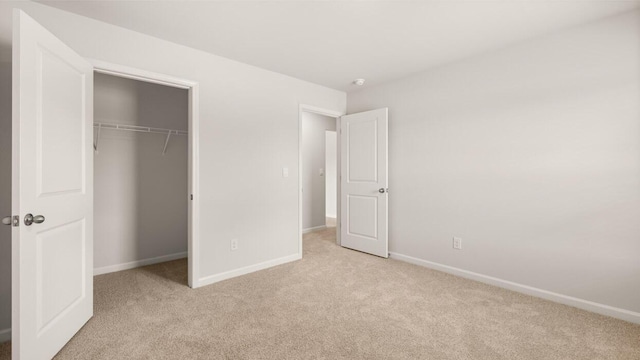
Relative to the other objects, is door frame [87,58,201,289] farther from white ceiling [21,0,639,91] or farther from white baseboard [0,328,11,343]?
white baseboard [0,328,11,343]

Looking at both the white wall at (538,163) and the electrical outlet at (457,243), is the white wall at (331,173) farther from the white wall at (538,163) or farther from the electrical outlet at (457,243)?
the electrical outlet at (457,243)

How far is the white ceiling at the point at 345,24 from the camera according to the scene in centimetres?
207

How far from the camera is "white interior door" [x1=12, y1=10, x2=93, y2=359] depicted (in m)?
Result: 1.48

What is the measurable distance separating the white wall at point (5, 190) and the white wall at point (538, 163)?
11.9ft

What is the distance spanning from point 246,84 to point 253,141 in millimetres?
641

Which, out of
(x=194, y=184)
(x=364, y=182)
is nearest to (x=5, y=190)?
(x=194, y=184)

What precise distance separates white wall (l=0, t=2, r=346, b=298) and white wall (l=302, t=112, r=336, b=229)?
1.64 meters

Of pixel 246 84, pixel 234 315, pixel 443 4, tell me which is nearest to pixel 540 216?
pixel 443 4

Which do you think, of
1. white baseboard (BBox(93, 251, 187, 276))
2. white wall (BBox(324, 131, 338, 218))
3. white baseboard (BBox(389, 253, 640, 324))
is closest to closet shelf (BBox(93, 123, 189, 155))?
white baseboard (BBox(93, 251, 187, 276))

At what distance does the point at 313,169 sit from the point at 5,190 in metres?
4.09

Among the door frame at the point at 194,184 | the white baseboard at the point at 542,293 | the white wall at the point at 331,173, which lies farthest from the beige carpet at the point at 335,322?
the white wall at the point at 331,173

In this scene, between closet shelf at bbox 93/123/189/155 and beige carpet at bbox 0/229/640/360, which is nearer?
beige carpet at bbox 0/229/640/360

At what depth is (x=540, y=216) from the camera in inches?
101

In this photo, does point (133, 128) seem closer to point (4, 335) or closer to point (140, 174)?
point (140, 174)
